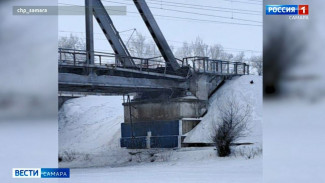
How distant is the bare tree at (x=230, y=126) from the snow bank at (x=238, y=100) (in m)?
0.12

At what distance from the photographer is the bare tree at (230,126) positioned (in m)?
8.34

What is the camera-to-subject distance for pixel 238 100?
28.9ft

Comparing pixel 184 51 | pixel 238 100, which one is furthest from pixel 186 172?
pixel 184 51

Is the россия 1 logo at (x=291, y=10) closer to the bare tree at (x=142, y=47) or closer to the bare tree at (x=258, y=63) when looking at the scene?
the bare tree at (x=258, y=63)

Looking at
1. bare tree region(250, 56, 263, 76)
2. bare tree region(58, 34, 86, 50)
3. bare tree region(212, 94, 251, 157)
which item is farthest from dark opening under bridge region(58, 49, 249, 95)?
bare tree region(250, 56, 263, 76)

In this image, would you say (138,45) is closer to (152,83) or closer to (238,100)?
(152,83)

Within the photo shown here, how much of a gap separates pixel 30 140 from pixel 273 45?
3.45 meters

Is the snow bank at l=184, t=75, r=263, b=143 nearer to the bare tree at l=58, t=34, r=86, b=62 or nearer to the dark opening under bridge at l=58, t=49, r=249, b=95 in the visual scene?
the dark opening under bridge at l=58, t=49, r=249, b=95

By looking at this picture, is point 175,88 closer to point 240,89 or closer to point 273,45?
point 240,89

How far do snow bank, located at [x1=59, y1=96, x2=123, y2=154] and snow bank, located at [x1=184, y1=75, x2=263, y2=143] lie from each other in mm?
1571

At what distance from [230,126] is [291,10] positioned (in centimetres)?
287

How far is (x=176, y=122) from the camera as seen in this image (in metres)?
9.64

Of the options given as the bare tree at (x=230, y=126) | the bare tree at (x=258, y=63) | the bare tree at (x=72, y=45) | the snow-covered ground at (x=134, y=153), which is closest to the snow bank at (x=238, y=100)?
the snow-covered ground at (x=134, y=153)

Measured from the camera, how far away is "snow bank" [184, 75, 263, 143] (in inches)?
305
